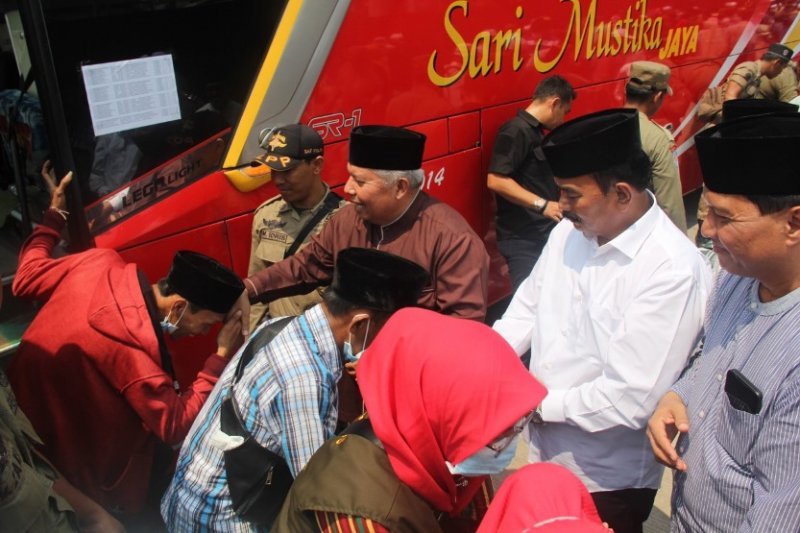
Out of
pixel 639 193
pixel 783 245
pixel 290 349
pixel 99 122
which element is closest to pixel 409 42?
pixel 99 122

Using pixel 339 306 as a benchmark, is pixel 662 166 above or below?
below

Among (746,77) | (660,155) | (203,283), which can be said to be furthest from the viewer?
(746,77)

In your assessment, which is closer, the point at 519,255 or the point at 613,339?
the point at 613,339

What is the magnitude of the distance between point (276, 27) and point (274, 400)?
5.91 ft

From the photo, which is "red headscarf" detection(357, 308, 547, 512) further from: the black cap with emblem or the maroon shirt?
the black cap with emblem

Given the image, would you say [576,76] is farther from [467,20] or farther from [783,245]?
[783,245]

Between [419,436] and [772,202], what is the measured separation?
2.87 ft

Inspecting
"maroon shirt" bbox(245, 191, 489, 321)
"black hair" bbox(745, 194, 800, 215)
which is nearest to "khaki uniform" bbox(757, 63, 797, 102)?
"maroon shirt" bbox(245, 191, 489, 321)

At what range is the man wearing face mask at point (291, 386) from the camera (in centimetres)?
161

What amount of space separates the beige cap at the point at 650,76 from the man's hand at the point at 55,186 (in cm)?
332

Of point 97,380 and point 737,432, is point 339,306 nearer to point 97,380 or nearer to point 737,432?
point 97,380

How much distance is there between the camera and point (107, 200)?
2.50 metres

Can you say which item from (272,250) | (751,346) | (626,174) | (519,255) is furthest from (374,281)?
(519,255)

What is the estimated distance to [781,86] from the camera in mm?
6512
